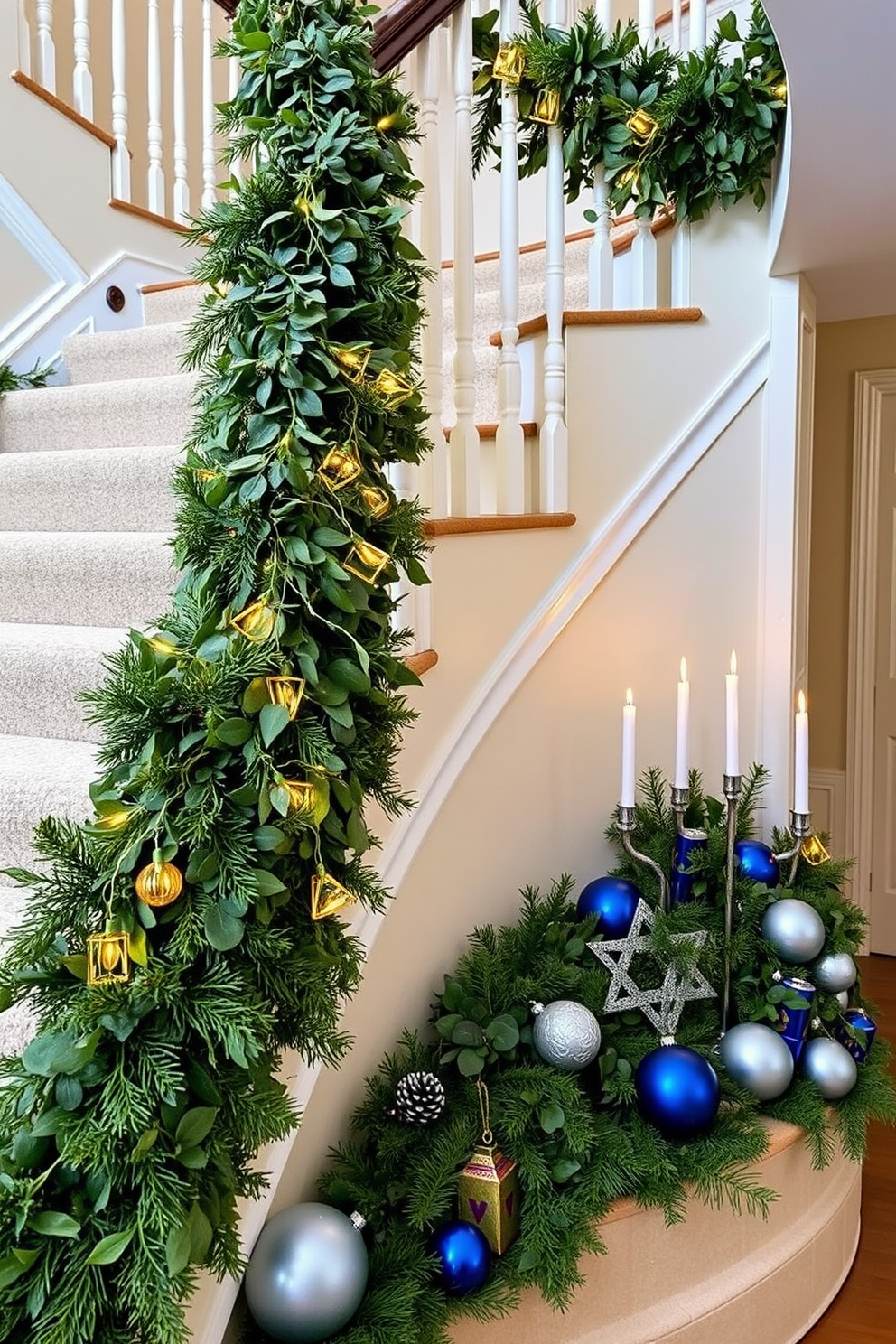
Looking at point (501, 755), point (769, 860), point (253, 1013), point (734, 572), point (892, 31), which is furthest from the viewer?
point (734, 572)

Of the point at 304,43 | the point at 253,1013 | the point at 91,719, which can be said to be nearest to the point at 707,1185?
the point at 253,1013

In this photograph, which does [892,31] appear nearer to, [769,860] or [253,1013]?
[769,860]

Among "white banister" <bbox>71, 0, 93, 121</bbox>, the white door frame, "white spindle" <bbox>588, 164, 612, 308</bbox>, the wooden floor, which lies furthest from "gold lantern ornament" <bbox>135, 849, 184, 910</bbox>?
the white door frame

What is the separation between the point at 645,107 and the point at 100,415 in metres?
1.30

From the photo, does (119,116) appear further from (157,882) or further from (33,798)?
(157,882)

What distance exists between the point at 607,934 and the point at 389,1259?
64 cm

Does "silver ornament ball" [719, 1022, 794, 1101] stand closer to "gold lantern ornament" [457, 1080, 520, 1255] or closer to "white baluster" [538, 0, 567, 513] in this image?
"gold lantern ornament" [457, 1080, 520, 1255]

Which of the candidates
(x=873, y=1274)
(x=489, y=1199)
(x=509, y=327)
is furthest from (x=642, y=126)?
(x=873, y=1274)

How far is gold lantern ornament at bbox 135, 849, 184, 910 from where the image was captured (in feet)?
2.65

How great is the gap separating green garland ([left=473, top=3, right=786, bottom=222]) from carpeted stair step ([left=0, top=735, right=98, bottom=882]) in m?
1.33

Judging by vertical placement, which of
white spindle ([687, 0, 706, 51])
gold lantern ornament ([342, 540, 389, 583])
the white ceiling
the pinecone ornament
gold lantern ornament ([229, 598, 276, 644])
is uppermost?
white spindle ([687, 0, 706, 51])

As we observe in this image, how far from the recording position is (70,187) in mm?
2559

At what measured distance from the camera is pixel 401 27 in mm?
1308

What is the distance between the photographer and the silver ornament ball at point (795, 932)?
5.30ft
